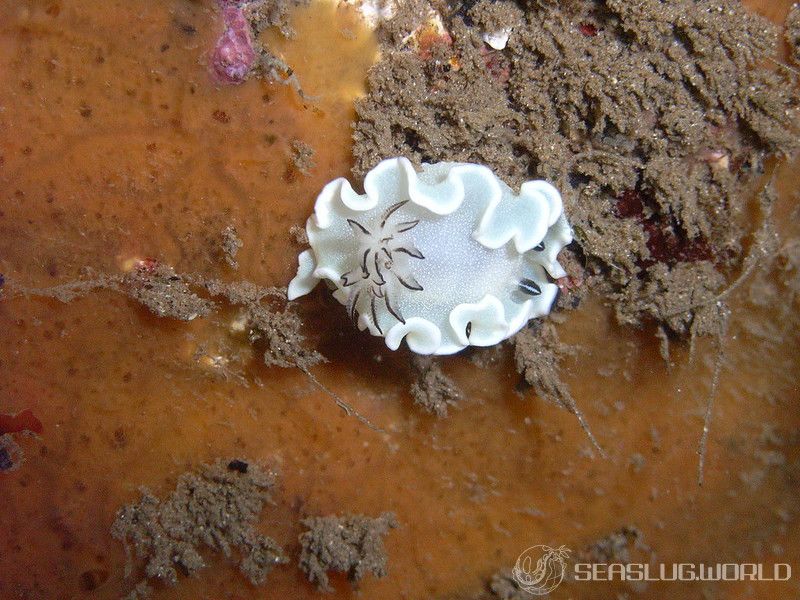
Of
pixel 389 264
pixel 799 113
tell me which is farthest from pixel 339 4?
pixel 799 113

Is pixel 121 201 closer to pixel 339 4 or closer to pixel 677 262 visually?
pixel 339 4

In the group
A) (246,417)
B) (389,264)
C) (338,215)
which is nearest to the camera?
(389,264)

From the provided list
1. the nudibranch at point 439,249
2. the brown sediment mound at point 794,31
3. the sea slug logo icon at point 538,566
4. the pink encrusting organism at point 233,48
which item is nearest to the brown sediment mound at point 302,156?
the nudibranch at point 439,249

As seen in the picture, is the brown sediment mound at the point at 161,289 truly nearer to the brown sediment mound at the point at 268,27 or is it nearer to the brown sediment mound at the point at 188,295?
the brown sediment mound at the point at 188,295

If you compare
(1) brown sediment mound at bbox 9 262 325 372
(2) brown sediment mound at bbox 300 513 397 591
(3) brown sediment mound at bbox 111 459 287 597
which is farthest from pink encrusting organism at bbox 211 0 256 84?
(2) brown sediment mound at bbox 300 513 397 591

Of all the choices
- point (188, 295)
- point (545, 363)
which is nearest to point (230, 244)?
point (188, 295)

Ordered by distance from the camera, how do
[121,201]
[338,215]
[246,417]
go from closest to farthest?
[338,215] < [121,201] < [246,417]
